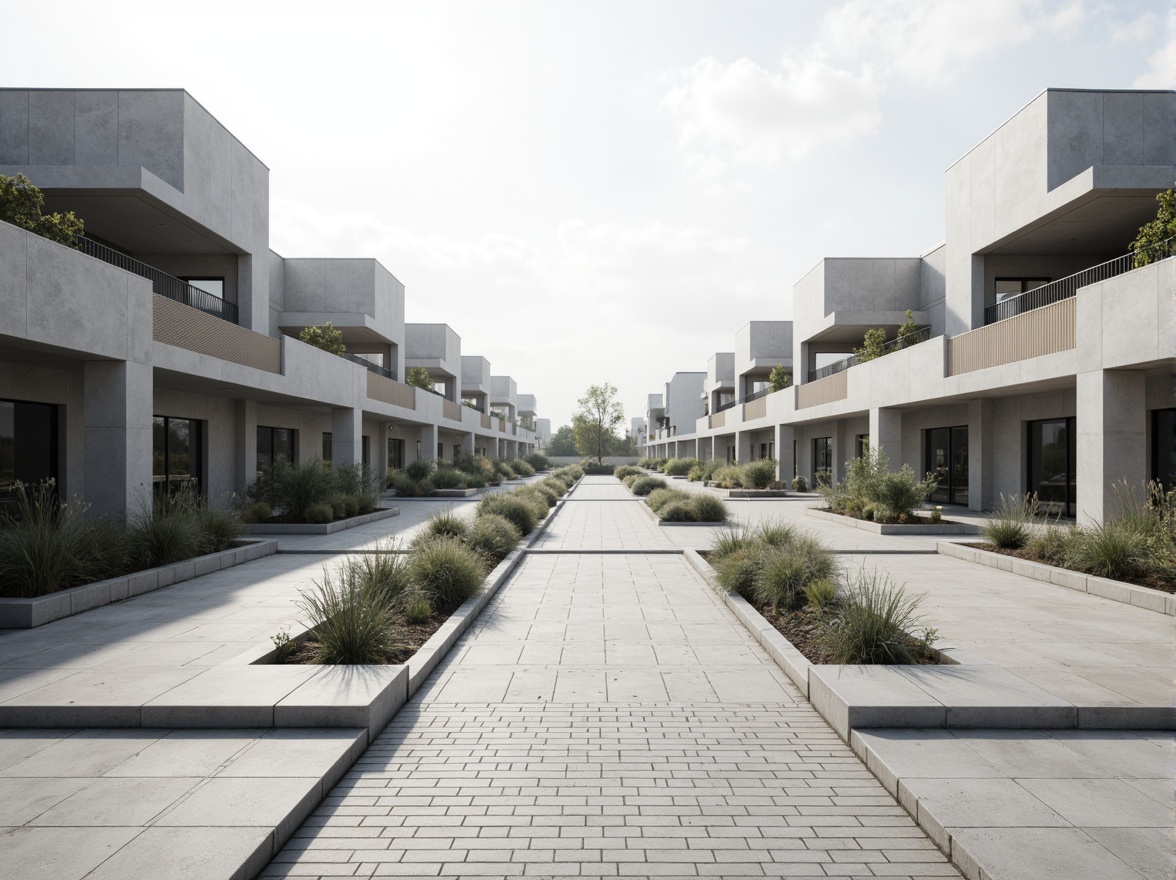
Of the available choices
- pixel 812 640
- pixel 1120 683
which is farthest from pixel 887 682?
pixel 1120 683

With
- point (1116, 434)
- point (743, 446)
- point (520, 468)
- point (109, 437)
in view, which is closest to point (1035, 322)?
point (1116, 434)

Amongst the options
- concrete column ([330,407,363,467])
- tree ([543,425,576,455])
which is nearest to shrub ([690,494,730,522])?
concrete column ([330,407,363,467])

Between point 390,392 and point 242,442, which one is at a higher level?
point 390,392

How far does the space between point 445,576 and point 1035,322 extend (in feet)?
44.0

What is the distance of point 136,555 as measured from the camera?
969 cm

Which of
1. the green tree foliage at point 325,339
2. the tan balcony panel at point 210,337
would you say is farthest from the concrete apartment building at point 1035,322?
the green tree foliage at point 325,339

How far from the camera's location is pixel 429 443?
33.7m

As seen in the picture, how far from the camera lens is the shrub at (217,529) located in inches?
444

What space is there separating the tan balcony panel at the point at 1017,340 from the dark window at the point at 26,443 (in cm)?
1901

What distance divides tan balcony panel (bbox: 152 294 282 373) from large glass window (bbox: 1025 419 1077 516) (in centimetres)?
1961

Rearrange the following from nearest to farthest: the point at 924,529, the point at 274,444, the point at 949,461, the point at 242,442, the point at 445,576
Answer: the point at 445,576 → the point at 924,529 → the point at 242,442 → the point at 274,444 → the point at 949,461

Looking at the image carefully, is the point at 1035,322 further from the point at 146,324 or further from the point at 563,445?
the point at 563,445

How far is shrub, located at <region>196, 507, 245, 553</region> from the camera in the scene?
11.3 metres

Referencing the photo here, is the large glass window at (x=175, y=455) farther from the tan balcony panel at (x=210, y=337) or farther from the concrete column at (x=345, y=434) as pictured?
the concrete column at (x=345, y=434)
